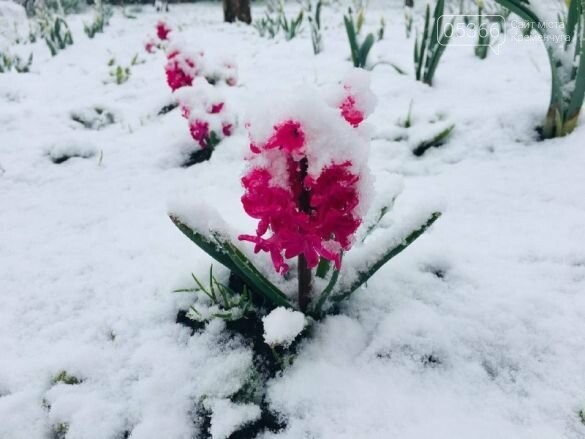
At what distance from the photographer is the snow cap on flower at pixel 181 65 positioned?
2354 millimetres

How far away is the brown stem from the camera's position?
2.81ft

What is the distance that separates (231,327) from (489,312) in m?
0.69

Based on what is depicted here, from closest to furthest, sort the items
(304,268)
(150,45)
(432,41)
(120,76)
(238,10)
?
1. (304,268)
2. (432,41)
3. (120,76)
4. (150,45)
5. (238,10)

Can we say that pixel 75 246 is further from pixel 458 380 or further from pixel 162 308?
pixel 458 380

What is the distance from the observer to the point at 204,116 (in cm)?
210

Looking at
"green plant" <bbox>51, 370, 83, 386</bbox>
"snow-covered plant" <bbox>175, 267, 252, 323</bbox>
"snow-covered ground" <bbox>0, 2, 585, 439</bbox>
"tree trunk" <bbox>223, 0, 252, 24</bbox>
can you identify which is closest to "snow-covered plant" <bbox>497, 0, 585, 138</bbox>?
"snow-covered ground" <bbox>0, 2, 585, 439</bbox>

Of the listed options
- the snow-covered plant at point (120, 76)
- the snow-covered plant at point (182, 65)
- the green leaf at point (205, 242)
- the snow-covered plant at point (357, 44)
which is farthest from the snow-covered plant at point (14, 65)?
the green leaf at point (205, 242)

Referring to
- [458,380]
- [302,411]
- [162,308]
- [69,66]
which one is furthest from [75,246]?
[69,66]

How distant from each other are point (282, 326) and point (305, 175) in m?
0.36

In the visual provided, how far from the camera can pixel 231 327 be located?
3.85 ft

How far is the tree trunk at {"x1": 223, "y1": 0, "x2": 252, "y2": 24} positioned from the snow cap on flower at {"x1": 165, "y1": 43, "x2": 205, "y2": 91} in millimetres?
6011

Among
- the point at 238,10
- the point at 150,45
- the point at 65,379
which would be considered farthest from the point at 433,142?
the point at 238,10

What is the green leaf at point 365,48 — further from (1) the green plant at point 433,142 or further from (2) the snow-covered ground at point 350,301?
(1) the green plant at point 433,142

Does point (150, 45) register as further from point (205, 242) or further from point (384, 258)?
point (384, 258)
